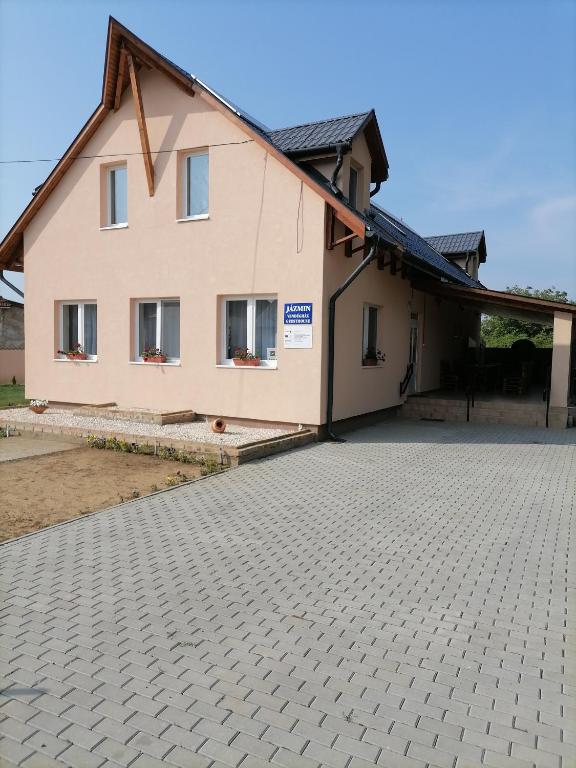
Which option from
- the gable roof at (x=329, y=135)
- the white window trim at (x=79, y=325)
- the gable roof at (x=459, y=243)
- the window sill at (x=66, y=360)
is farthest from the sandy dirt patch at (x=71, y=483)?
the gable roof at (x=459, y=243)

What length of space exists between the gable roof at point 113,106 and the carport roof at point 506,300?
14.8 ft

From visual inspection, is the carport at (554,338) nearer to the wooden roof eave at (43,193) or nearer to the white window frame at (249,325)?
the white window frame at (249,325)

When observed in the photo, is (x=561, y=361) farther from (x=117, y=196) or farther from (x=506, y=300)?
(x=117, y=196)

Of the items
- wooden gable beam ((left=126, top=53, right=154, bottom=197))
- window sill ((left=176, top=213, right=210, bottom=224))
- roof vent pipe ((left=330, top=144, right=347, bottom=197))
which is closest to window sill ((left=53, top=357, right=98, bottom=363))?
Answer: window sill ((left=176, top=213, right=210, bottom=224))

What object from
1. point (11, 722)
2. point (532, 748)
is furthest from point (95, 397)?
point (532, 748)

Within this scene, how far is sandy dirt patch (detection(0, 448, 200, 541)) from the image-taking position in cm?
646

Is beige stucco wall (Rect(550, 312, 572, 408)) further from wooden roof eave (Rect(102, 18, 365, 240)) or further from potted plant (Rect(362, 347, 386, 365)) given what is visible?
wooden roof eave (Rect(102, 18, 365, 240))

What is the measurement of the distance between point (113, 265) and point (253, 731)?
11917 mm

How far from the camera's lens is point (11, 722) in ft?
9.48

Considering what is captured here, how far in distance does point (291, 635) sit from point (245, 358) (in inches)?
324

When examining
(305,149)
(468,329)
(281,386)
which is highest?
(305,149)

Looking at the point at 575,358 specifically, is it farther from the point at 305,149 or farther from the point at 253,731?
the point at 253,731

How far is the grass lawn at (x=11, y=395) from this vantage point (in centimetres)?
1728

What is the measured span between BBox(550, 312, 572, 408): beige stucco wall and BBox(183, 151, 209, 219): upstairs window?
8574mm
